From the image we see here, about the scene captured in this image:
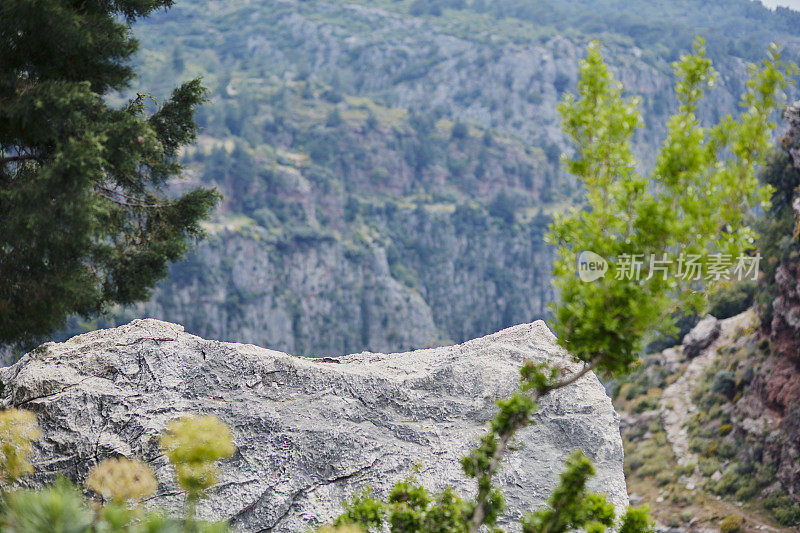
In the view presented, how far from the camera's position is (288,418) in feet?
31.2

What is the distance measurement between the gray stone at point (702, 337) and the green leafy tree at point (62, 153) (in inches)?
1779

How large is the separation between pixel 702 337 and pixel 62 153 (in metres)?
48.1

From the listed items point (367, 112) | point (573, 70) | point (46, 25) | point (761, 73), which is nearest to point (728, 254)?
point (761, 73)

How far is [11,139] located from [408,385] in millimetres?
6423

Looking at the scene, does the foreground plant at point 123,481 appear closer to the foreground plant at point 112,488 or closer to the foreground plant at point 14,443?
the foreground plant at point 112,488

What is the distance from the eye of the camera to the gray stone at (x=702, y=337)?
48406 mm

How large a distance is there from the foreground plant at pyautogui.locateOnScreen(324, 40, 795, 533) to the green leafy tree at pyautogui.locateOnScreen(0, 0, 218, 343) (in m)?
5.18

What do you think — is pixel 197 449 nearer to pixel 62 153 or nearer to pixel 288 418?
pixel 288 418

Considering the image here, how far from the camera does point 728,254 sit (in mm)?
5699

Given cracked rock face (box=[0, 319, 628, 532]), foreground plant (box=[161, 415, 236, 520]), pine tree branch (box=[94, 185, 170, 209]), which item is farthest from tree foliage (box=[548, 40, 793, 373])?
pine tree branch (box=[94, 185, 170, 209])

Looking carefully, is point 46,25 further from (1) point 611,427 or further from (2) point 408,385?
(1) point 611,427

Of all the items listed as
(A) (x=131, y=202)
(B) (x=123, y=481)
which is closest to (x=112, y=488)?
(B) (x=123, y=481)

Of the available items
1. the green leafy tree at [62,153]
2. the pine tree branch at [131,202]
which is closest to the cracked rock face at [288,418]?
the green leafy tree at [62,153]

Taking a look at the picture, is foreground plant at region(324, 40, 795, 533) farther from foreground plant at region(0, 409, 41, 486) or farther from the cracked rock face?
foreground plant at region(0, 409, 41, 486)
